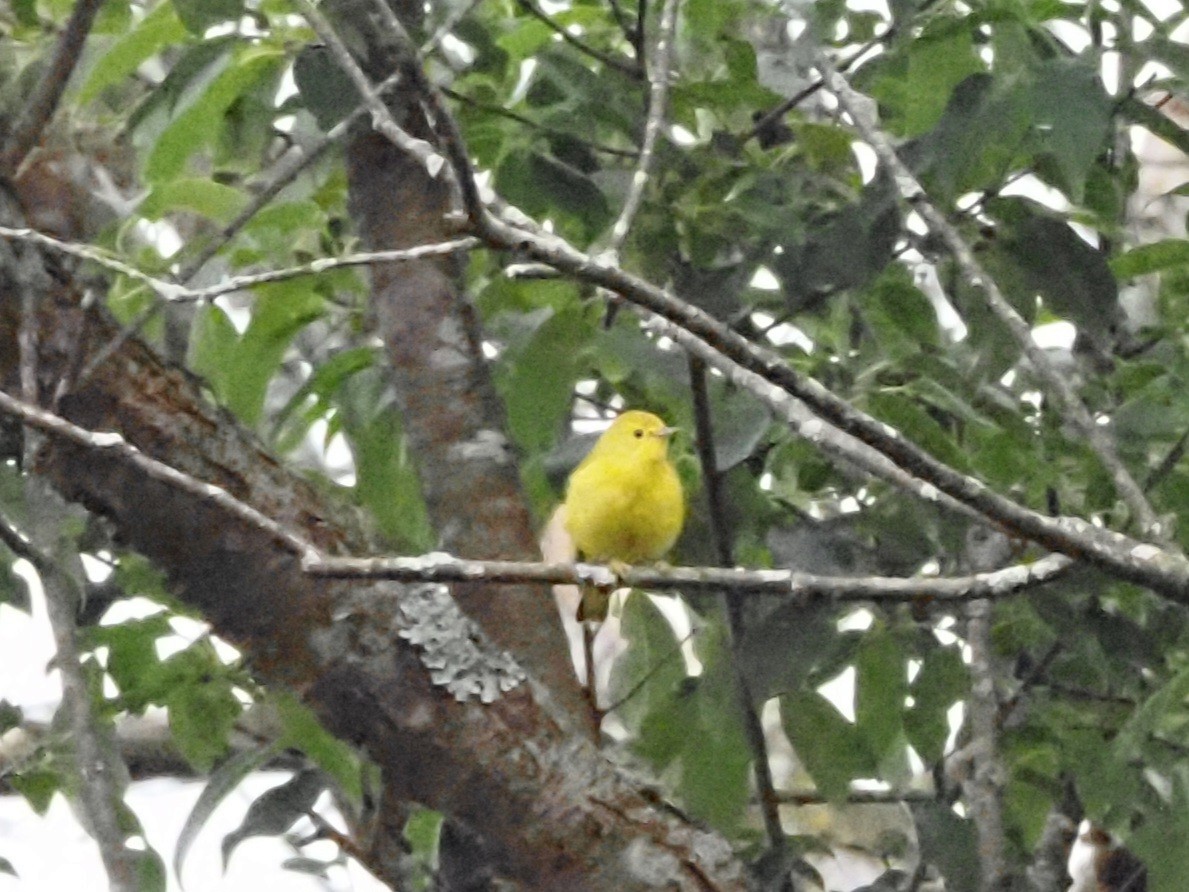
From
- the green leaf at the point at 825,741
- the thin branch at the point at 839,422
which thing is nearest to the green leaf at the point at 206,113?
the thin branch at the point at 839,422

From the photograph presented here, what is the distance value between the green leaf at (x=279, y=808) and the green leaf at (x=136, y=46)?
3.40 ft

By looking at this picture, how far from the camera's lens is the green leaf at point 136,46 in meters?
2.28

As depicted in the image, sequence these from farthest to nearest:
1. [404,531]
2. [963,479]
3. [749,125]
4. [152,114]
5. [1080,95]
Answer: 1. [404,531]
2. [749,125]
3. [152,114]
4. [1080,95]
5. [963,479]

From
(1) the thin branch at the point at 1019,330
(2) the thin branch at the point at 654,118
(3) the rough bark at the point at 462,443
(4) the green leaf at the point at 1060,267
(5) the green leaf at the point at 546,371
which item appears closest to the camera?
(2) the thin branch at the point at 654,118

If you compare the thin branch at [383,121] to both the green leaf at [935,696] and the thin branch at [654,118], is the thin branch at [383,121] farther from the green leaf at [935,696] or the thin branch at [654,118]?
the green leaf at [935,696]

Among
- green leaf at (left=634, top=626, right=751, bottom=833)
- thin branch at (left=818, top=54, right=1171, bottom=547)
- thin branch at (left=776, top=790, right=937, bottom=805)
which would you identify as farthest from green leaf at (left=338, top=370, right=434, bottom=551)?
thin branch at (left=818, top=54, right=1171, bottom=547)

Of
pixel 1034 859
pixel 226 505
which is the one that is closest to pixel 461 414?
pixel 226 505

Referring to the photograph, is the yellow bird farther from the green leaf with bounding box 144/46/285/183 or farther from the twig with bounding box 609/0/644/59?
the green leaf with bounding box 144/46/285/183

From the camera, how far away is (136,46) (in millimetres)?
2301

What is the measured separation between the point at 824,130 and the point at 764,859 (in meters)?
1.02

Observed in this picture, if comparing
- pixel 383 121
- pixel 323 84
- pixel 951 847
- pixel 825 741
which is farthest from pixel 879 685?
pixel 383 121

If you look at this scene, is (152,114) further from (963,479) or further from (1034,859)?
(1034,859)

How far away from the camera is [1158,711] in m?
2.16

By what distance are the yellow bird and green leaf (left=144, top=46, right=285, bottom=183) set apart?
2.37 feet
